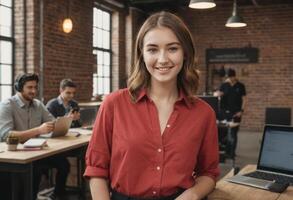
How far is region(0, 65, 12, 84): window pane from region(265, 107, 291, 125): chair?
4094 mm

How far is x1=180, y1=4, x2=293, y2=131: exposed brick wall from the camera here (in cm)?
1030

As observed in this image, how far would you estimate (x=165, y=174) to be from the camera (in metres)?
1.44

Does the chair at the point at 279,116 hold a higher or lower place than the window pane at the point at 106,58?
lower

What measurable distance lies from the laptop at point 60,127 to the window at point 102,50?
412cm

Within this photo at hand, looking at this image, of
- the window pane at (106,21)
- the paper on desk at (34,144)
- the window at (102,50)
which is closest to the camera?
the paper on desk at (34,144)

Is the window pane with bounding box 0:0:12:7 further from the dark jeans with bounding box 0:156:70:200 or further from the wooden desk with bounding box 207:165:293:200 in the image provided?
the wooden desk with bounding box 207:165:293:200

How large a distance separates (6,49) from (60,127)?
2.46 meters

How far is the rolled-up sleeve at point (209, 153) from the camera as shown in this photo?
5.07 feet

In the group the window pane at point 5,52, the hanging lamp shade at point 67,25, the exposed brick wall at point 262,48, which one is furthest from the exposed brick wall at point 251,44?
the window pane at point 5,52

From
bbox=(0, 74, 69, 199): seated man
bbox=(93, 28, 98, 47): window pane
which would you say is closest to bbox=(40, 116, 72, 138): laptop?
bbox=(0, 74, 69, 199): seated man

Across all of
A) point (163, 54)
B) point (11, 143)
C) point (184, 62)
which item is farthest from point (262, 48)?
point (163, 54)

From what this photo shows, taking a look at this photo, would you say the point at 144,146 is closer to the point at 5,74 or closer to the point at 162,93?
the point at 162,93

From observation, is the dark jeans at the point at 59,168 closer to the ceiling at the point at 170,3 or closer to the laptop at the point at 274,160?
the laptop at the point at 274,160

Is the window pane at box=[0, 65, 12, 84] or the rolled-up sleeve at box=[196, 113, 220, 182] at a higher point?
the window pane at box=[0, 65, 12, 84]
